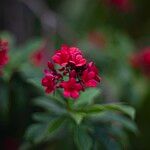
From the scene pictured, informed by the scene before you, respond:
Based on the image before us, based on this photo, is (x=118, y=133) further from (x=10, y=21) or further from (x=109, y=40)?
(x=10, y=21)

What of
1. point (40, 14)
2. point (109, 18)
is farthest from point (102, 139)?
point (109, 18)

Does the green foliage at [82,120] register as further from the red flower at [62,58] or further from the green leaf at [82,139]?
the red flower at [62,58]

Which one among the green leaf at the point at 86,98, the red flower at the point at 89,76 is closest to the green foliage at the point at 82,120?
the green leaf at the point at 86,98

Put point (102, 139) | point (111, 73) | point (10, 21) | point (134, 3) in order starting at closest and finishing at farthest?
point (102, 139), point (111, 73), point (10, 21), point (134, 3)

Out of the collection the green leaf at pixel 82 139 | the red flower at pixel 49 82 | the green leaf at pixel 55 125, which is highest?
the red flower at pixel 49 82

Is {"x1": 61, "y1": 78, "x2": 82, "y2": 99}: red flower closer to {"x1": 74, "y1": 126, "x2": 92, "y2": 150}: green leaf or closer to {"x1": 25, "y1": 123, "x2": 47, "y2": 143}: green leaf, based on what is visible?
{"x1": 74, "y1": 126, "x2": 92, "y2": 150}: green leaf
